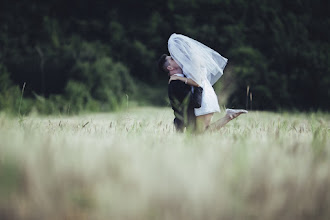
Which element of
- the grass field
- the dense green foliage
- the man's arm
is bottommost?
the grass field

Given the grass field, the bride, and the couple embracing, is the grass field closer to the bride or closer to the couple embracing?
the couple embracing

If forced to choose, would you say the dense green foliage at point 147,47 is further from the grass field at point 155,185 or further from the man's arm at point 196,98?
the grass field at point 155,185

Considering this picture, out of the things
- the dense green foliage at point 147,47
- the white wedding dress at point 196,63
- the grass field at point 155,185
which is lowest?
the grass field at point 155,185

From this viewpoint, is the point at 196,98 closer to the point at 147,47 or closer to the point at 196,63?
the point at 196,63

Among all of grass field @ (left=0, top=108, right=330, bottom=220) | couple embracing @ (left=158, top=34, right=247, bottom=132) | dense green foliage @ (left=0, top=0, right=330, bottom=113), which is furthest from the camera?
dense green foliage @ (left=0, top=0, right=330, bottom=113)

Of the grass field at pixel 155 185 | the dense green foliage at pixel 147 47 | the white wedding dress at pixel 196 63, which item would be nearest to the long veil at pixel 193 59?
the white wedding dress at pixel 196 63

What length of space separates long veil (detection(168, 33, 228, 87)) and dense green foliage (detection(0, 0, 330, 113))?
5.28m

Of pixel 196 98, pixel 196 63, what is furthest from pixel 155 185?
pixel 196 63

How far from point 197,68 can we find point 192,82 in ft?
0.42

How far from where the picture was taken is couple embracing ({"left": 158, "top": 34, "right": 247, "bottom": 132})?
2.63 m

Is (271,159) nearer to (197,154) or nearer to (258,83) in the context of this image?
(197,154)

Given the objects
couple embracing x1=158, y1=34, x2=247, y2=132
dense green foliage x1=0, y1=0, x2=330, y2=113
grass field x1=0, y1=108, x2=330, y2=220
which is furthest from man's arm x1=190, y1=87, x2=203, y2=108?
dense green foliage x1=0, y1=0, x2=330, y2=113

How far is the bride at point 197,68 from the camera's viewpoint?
8.69 ft

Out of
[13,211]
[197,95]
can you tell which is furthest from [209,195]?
[197,95]
